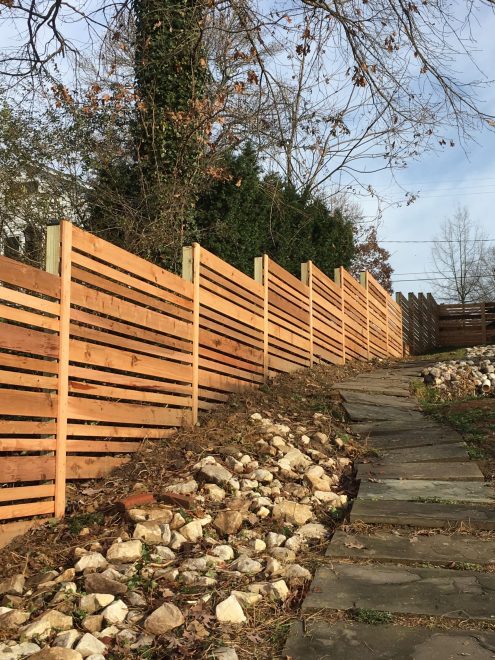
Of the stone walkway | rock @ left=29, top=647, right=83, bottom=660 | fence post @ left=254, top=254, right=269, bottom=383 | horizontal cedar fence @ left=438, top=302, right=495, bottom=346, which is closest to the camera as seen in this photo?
rock @ left=29, top=647, right=83, bottom=660

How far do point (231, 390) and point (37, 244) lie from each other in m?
3.69

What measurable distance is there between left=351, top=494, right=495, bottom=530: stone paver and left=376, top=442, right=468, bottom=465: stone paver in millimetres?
1219

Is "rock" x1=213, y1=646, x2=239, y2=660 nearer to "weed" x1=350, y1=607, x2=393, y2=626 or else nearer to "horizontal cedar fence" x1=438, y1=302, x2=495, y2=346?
"weed" x1=350, y1=607, x2=393, y2=626

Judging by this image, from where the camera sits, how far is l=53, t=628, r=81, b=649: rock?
9.59 feet

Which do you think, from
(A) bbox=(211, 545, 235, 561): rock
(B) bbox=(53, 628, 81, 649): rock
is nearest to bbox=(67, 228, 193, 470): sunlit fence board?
(A) bbox=(211, 545, 235, 561): rock

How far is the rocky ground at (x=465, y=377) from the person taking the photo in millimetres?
9344

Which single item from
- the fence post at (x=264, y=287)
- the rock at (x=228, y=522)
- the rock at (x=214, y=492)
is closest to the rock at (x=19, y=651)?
the rock at (x=228, y=522)

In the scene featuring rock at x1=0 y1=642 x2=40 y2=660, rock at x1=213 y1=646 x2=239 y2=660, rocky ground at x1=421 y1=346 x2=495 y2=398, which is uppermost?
rocky ground at x1=421 y1=346 x2=495 y2=398

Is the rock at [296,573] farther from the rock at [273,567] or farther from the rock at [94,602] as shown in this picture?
the rock at [94,602]

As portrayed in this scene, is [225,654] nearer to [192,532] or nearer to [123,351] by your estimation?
[192,532]

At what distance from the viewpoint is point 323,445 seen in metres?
6.33

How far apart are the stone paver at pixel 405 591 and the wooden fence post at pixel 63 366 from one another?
184 centimetres

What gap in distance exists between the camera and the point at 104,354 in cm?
494

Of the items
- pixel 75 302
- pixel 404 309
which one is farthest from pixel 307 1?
pixel 404 309
